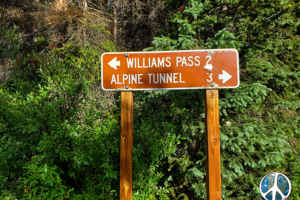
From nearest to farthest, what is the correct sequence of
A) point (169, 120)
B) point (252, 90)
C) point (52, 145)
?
point (52, 145)
point (252, 90)
point (169, 120)

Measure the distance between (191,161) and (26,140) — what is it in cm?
283

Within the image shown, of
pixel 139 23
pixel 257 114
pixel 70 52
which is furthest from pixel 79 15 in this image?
pixel 257 114

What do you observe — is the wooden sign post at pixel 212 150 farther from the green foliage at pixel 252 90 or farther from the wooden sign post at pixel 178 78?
the green foliage at pixel 252 90

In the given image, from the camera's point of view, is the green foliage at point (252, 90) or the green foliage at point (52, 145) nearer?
the green foliage at point (52, 145)

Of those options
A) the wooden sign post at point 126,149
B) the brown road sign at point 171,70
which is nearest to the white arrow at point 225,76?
the brown road sign at point 171,70

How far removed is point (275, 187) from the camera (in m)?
1.67

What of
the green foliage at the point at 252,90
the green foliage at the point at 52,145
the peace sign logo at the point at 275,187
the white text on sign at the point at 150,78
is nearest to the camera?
the peace sign logo at the point at 275,187

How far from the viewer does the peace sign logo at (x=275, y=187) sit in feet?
5.41

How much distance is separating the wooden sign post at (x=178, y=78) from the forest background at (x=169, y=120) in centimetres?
56

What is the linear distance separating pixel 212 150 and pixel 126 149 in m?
0.82

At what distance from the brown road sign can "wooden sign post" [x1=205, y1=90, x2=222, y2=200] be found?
165 mm

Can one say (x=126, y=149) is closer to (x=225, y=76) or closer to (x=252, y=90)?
(x=225, y=76)

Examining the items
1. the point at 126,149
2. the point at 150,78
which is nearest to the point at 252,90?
the point at 150,78

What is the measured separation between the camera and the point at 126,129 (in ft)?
6.09
